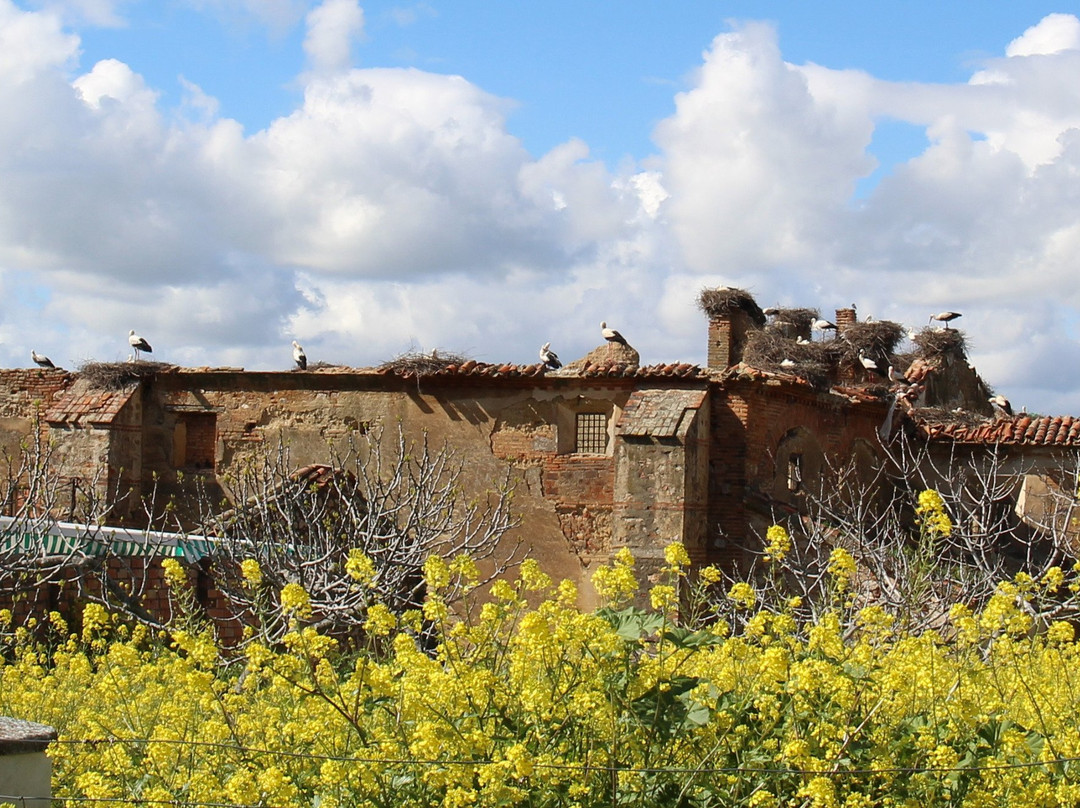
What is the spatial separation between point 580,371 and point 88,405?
6.81 metres

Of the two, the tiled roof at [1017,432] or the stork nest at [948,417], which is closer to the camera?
the tiled roof at [1017,432]

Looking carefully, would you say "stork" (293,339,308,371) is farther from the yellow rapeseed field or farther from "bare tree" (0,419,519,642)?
the yellow rapeseed field

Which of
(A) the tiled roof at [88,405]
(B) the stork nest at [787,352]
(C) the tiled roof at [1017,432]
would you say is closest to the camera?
(A) the tiled roof at [88,405]

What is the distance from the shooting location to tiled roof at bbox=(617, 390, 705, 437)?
53.3 feet

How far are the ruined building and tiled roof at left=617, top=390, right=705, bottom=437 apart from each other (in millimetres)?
20

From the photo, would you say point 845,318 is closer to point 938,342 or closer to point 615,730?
point 938,342

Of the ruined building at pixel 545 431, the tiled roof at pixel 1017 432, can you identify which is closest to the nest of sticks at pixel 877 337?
the tiled roof at pixel 1017 432

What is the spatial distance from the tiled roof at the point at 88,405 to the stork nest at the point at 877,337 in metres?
16.1

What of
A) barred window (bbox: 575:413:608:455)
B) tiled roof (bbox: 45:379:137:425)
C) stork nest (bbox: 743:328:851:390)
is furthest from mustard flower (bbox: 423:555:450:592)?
stork nest (bbox: 743:328:851:390)

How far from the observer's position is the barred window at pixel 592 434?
17094mm

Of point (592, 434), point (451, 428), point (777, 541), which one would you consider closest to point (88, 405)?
point (451, 428)

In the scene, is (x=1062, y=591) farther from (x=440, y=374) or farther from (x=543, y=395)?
(x=440, y=374)

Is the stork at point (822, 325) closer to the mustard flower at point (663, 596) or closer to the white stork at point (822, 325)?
the white stork at point (822, 325)

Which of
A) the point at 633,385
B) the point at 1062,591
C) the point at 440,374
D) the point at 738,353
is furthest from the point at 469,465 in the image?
the point at 738,353
